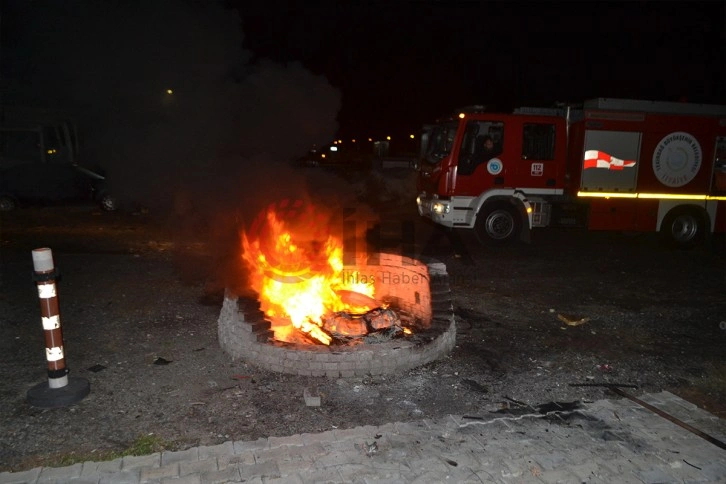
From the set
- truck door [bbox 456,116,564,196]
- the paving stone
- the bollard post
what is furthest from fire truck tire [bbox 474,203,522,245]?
the paving stone

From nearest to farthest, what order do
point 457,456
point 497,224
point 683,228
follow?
point 457,456 < point 497,224 < point 683,228

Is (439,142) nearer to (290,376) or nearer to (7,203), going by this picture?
(290,376)

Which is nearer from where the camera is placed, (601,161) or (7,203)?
(601,161)

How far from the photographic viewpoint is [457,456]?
123 inches

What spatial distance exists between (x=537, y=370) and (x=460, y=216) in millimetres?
6127

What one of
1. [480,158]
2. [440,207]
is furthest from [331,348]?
[480,158]

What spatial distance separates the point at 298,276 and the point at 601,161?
309 inches

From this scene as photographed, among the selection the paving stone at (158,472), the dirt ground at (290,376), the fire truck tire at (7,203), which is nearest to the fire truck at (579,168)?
the dirt ground at (290,376)

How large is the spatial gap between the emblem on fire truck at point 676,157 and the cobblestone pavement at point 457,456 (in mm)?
8666

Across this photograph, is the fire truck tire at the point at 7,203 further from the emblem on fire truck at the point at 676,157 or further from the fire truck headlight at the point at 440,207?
the emblem on fire truck at the point at 676,157

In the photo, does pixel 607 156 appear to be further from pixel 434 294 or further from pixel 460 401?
pixel 460 401

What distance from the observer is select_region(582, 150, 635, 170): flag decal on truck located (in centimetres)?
1045

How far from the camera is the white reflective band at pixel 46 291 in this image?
12.3 feet

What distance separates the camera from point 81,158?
1555cm
